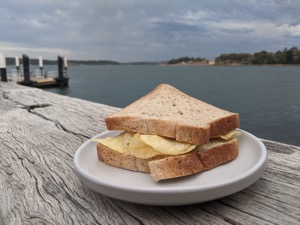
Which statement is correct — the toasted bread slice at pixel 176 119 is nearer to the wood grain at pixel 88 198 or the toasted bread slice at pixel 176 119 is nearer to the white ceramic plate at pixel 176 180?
the white ceramic plate at pixel 176 180

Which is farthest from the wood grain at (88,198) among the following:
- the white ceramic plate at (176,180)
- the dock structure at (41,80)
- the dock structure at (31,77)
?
the dock structure at (41,80)

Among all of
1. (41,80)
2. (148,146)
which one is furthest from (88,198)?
(41,80)

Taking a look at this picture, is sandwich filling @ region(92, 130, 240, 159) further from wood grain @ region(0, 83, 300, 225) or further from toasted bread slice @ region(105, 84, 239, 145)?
wood grain @ region(0, 83, 300, 225)

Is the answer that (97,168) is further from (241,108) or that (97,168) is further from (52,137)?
(241,108)

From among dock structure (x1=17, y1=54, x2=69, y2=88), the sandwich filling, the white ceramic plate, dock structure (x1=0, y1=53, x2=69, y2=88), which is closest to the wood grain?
the white ceramic plate

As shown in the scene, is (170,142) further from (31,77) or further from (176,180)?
(31,77)
